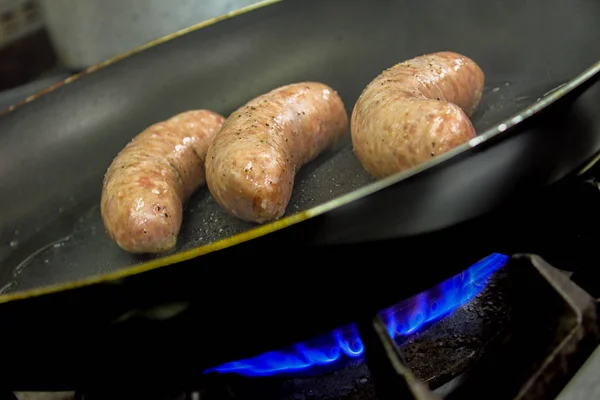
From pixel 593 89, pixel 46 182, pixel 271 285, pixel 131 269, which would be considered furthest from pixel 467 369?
pixel 46 182

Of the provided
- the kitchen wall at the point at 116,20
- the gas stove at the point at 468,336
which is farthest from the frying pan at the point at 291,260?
the kitchen wall at the point at 116,20

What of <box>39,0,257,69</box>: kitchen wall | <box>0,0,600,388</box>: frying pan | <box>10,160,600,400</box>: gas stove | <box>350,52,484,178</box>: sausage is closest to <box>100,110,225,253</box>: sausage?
<box>0,0,600,388</box>: frying pan

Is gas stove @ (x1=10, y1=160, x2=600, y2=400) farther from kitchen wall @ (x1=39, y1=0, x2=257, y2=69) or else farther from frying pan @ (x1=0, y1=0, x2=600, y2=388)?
kitchen wall @ (x1=39, y1=0, x2=257, y2=69)

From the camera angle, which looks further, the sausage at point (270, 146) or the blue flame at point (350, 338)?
the sausage at point (270, 146)

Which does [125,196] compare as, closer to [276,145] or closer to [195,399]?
[276,145]

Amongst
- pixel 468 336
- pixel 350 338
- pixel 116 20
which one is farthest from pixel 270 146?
pixel 116 20

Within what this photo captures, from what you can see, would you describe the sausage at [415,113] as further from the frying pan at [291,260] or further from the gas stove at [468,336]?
the gas stove at [468,336]

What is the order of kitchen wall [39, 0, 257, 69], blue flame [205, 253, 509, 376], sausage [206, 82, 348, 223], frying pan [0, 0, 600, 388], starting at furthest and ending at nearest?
kitchen wall [39, 0, 257, 69], sausage [206, 82, 348, 223], blue flame [205, 253, 509, 376], frying pan [0, 0, 600, 388]
